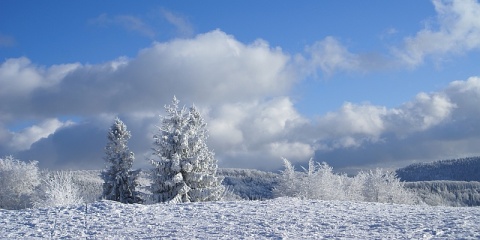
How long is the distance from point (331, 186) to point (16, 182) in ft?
148

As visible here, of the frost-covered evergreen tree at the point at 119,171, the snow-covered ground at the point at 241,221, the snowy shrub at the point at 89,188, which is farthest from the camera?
the snowy shrub at the point at 89,188

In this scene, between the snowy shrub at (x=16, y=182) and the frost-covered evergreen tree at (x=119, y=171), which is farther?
the snowy shrub at (x=16, y=182)

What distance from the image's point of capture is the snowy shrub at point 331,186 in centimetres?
5809

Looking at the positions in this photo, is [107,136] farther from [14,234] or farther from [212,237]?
[212,237]

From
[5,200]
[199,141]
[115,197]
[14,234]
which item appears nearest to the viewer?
[14,234]

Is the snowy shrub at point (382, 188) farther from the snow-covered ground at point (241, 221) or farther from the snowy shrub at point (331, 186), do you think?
the snow-covered ground at point (241, 221)

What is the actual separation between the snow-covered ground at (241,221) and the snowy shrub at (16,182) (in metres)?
48.9

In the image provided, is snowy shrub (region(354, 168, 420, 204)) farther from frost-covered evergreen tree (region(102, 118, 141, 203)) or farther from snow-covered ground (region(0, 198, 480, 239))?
snow-covered ground (region(0, 198, 480, 239))

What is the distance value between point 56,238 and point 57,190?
97.7 ft

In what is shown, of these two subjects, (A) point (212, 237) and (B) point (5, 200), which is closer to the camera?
(A) point (212, 237)

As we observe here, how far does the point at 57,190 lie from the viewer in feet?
154

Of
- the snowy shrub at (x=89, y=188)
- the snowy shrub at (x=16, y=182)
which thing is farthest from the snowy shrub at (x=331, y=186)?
the snowy shrub at (x=16, y=182)

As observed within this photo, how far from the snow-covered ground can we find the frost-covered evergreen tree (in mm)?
19162

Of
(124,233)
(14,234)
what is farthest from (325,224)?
(14,234)
